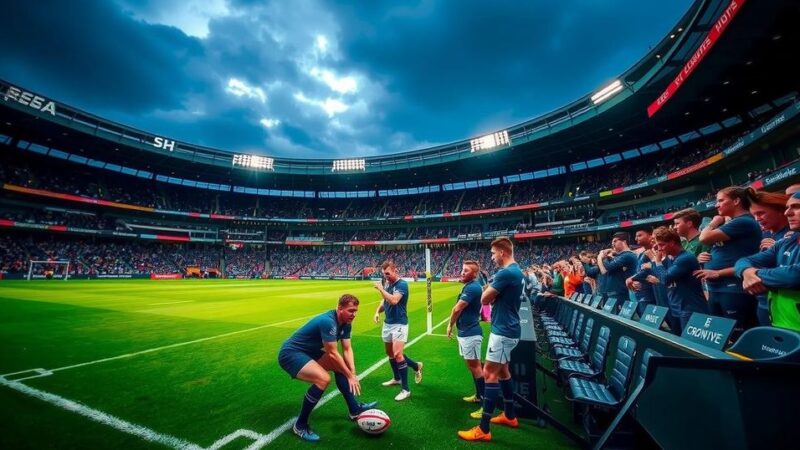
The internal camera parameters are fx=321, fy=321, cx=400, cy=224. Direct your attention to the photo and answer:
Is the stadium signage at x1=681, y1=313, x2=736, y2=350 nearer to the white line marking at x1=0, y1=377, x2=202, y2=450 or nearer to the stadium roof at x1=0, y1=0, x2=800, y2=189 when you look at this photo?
the white line marking at x1=0, y1=377, x2=202, y2=450

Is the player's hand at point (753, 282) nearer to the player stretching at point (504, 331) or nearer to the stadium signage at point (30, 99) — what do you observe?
the player stretching at point (504, 331)

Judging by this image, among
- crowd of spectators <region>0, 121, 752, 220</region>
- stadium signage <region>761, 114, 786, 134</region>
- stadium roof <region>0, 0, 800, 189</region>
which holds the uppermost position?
stadium roof <region>0, 0, 800, 189</region>

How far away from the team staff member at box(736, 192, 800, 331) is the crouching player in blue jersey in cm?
404

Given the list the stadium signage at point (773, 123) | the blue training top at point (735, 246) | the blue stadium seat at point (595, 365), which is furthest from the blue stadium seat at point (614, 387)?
the stadium signage at point (773, 123)

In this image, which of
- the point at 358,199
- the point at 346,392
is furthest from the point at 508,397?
the point at 358,199

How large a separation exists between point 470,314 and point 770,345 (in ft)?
9.54

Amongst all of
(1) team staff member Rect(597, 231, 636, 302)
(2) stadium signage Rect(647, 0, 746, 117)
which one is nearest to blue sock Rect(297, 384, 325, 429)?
(1) team staff member Rect(597, 231, 636, 302)

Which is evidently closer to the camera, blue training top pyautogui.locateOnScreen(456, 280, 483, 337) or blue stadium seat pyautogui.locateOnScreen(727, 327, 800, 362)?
blue stadium seat pyautogui.locateOnScreen(727, 327, 800, 362)

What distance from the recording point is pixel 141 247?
47156 millimetres

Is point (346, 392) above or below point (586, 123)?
below

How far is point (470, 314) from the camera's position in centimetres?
469

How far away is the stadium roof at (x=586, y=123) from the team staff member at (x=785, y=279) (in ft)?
59.7

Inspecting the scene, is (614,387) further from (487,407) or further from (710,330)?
(487,407)

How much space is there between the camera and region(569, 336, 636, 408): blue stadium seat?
3.45m
